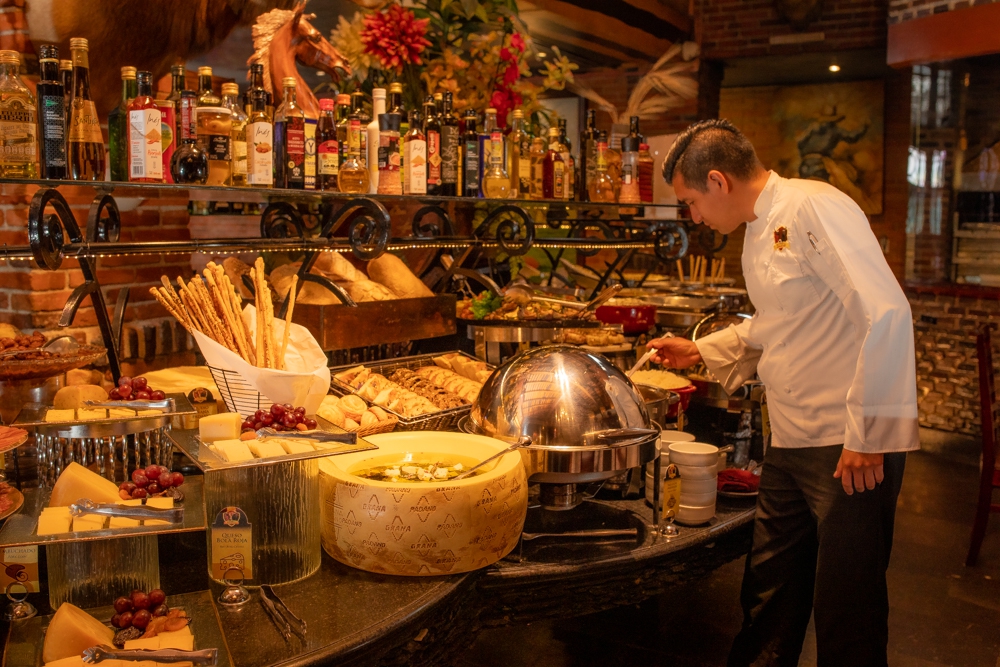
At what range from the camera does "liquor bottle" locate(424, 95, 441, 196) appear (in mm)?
3123

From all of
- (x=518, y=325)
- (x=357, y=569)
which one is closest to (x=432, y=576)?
(x=357, y=569)

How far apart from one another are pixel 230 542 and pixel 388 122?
149cm

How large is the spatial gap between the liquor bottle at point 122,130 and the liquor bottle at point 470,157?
127cm

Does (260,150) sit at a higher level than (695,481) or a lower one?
higher

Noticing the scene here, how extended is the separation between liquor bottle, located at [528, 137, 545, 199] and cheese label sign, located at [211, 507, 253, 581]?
215 cm

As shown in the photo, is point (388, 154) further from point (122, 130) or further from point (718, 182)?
point (718, 182)

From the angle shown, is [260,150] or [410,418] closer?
[260,150]

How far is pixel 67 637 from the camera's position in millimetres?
1546

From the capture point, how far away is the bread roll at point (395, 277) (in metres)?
3.36

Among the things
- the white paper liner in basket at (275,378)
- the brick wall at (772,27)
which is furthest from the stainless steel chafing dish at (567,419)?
the brick wall at (772,27)

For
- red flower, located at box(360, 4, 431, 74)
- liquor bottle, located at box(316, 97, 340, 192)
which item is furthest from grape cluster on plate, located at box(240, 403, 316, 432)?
red flower, located at box(360, 4, 431, 74)

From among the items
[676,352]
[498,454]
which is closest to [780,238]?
[676,352]

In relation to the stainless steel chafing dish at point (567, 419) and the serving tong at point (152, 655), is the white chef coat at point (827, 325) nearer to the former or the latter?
the stainless steel chafing dish at point (567, 419)

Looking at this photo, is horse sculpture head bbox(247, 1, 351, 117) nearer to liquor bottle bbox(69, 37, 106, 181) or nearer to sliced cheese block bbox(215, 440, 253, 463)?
liquor bottle bbox(69, 37, 106, 181)
